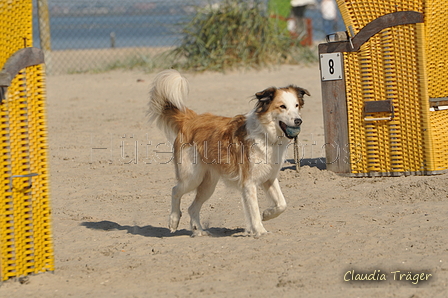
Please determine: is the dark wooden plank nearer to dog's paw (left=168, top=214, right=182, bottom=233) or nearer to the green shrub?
dog's paw (left=168, top=214, right=182, bottom=233)

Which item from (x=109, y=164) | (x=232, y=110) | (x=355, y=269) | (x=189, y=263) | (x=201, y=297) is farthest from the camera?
(x=232, y=110)

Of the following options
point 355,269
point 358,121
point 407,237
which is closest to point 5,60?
point 355,269

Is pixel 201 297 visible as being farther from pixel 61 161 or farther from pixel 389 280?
pixel 61 161

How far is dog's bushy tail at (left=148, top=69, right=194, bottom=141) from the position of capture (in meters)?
6.05

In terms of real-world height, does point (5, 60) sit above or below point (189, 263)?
above

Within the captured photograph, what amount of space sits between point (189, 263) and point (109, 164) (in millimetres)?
3901

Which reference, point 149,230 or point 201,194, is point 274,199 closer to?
point 201,194

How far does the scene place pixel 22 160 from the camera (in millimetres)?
4156

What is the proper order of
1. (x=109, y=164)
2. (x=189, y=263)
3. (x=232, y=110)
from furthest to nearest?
(x=232, y=110) < (x=109, y=164) < (x=189, y=263)

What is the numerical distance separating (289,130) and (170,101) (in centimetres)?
130

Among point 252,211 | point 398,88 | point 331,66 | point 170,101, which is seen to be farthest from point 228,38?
point 252,211

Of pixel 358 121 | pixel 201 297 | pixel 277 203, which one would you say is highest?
pixel 358 121

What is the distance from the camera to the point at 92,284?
4238 millimetres

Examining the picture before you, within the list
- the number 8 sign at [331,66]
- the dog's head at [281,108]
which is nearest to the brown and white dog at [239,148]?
the dog's head at [281,108]
